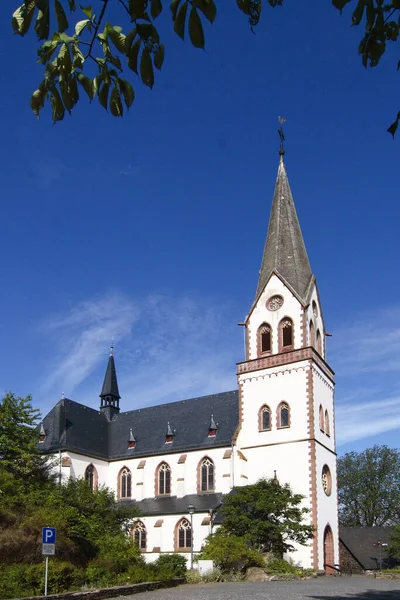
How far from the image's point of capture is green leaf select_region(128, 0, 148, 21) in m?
3.81

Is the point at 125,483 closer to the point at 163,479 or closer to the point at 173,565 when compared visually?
the point at 163,479

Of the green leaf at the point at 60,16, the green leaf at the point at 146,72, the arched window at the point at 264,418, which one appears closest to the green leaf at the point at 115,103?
the green leaf at the point at 146,72

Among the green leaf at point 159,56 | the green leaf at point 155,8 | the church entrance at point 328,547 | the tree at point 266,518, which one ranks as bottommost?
the church entrance at point 328,547

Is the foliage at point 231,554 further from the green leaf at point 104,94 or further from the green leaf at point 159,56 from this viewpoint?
the green leaf at point 159,56

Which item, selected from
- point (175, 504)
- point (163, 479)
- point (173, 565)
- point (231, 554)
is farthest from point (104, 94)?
point (163, 479)

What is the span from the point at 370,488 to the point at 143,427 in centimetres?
4175

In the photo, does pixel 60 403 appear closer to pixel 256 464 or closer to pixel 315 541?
pixel 256 464

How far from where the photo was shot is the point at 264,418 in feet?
124

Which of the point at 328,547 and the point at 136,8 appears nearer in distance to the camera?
the point at 136,8

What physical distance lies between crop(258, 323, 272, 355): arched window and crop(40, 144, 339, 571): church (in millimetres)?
66

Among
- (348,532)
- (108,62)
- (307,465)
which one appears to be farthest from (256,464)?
(108,62)

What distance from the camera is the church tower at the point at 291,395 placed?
3512cm

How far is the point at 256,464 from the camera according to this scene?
121 feet

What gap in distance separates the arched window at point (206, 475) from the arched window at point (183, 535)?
250 centimetres
